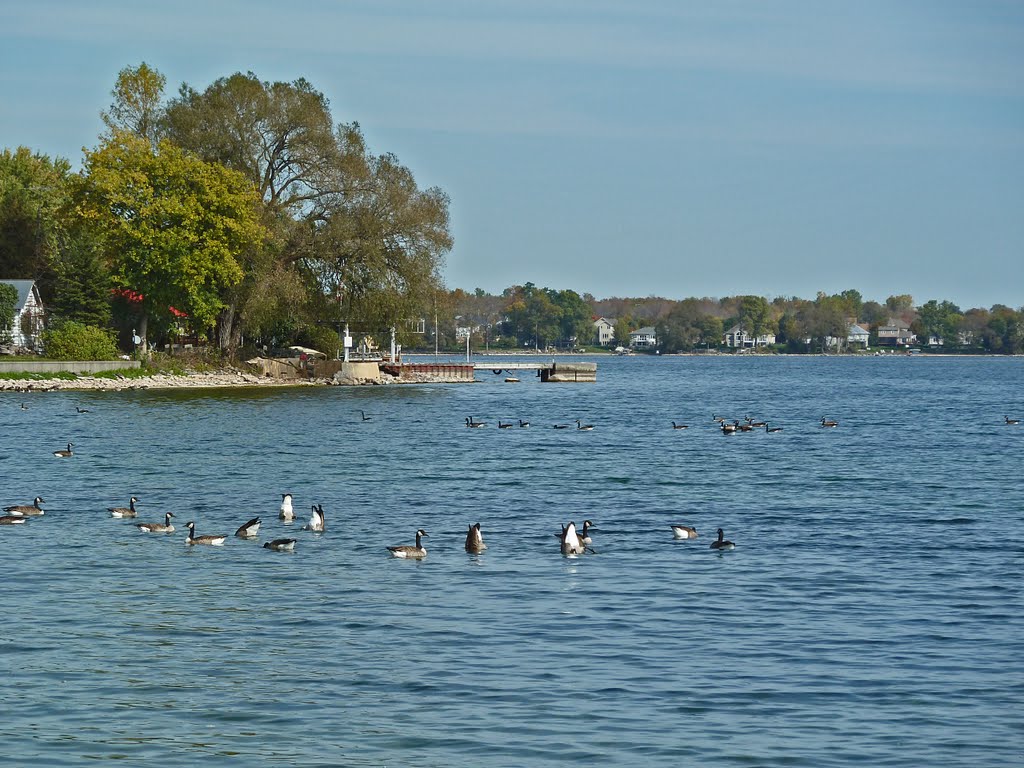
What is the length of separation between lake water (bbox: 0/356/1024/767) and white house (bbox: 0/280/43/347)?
51.5 meters

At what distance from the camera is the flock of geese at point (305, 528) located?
24.9 m

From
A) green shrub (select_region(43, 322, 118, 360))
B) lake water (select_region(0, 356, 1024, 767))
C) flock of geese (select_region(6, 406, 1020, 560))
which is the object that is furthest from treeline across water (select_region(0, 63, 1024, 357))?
flock of geese (select_region(6, 406, 1020, 560))

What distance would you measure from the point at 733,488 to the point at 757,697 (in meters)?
22.4

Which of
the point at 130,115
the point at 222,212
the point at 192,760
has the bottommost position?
the point at 192,760

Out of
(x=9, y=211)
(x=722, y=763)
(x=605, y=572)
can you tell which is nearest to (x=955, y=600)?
(x=605, y=572)

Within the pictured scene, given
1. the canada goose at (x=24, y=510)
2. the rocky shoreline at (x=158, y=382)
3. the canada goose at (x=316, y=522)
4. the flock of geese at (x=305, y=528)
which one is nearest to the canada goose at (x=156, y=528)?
the flock of geese at (x=305, y=528)

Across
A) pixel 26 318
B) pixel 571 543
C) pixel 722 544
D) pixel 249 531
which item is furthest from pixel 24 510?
pixel 26 318

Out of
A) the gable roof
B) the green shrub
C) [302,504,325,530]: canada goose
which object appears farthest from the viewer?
the gable roof

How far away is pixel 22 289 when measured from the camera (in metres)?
91.9

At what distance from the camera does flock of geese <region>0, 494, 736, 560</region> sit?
24938 millimetres

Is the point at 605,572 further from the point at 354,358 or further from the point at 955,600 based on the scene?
the point at 354,358

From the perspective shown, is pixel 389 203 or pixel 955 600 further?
pixel 389 203

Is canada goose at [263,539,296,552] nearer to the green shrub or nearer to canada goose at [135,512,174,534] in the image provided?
canada goose at [135,512,174,534]

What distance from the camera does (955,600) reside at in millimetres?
21156
